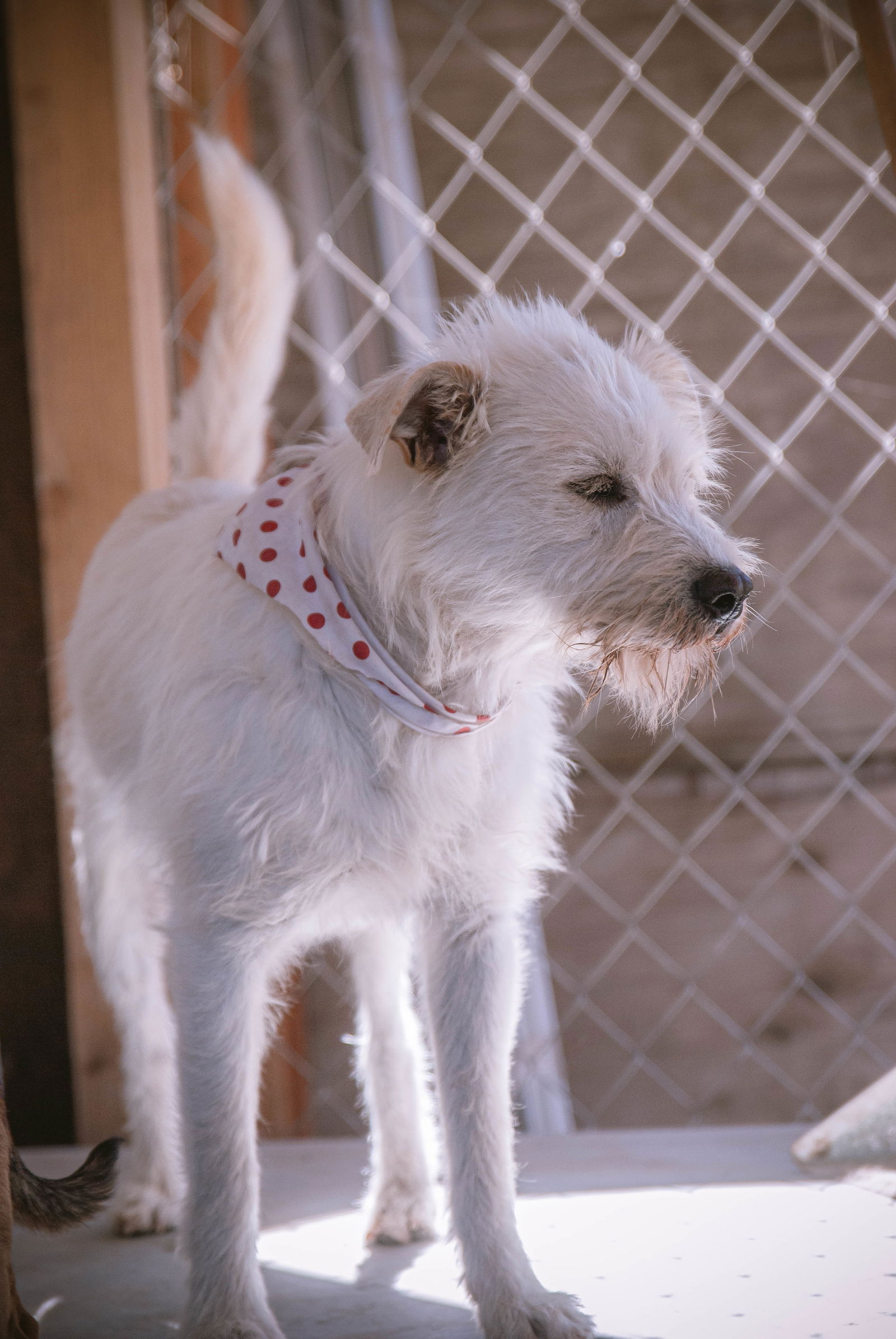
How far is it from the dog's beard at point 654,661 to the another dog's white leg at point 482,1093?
0.88 feet

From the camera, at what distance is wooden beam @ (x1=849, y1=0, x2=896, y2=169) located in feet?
3.82

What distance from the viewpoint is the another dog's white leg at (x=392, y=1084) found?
1.32m

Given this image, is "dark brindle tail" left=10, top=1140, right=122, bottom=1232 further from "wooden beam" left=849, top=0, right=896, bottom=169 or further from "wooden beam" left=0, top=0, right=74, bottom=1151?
"wooden beam" left=849, top=0, right=896, bottom=169

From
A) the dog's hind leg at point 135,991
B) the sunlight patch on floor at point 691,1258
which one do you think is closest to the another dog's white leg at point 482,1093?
the sunlight patch on floor at point 691,1258

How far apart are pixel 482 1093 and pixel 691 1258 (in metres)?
0.30

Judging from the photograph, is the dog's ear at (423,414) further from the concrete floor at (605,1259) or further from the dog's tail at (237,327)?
the concrete floor at (605,1259)

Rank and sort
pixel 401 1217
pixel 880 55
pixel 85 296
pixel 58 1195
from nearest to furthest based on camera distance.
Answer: pixel 58 1195, pixel 880 55, pixel 401 1217, pixel 85 296

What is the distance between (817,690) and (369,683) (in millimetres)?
1979

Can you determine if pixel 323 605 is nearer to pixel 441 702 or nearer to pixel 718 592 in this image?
pixel 441 702

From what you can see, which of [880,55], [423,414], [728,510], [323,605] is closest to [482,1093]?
[323,605]

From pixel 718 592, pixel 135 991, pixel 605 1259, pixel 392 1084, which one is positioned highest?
pixel 718 592

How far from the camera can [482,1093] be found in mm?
1093

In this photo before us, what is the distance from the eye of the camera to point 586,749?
273cm

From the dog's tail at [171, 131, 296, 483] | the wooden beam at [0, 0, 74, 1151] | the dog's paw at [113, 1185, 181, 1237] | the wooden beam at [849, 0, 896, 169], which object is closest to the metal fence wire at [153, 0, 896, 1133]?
the wooden beam at [0, 0, 74, 1151]
